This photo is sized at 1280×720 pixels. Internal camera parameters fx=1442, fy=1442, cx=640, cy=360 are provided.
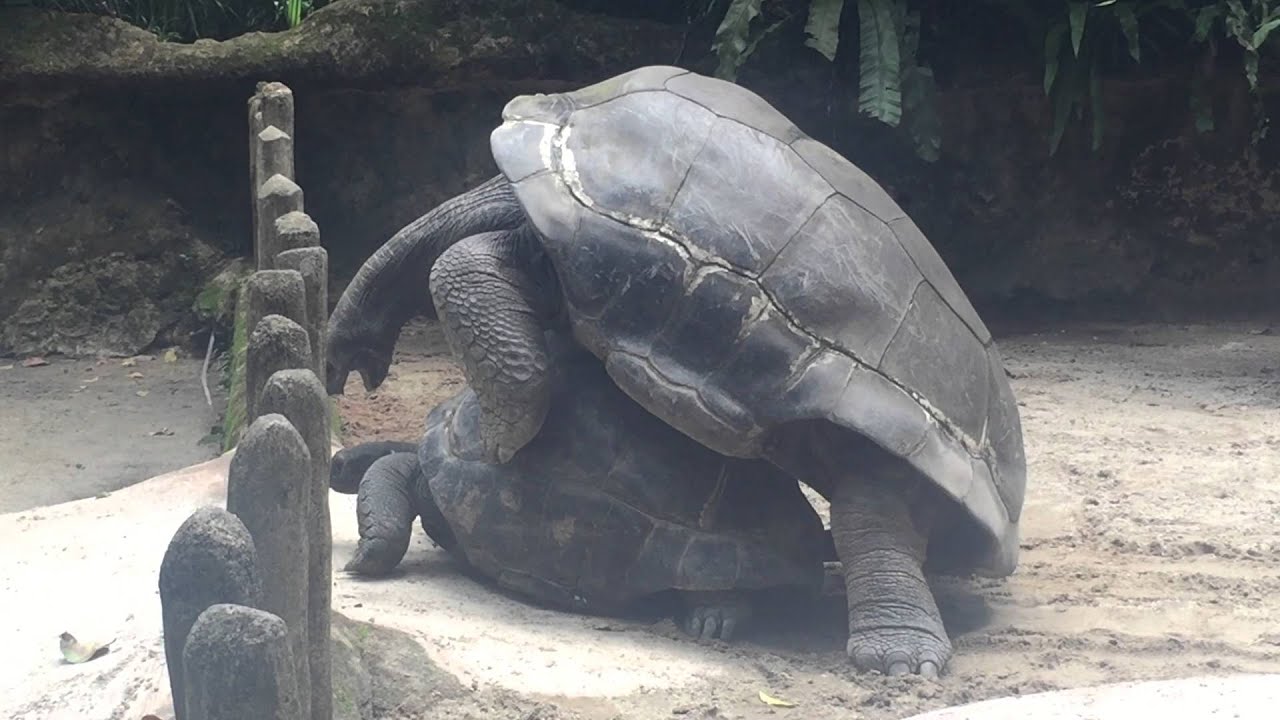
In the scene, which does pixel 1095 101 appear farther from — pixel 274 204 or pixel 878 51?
pixel 274 204

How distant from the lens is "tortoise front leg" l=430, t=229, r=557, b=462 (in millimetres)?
4387

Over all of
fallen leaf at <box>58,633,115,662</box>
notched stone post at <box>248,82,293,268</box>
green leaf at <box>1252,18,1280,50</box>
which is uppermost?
green leaf at <box>1252,18,1280,50</box>

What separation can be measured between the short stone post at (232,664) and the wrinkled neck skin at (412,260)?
2766 mm

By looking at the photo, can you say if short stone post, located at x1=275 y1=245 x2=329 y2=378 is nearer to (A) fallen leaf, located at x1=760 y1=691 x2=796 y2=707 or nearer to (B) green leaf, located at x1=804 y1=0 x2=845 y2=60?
(A) fallen leaf, located at x1=760 y1=691 x2=796 y2=707

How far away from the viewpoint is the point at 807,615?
Answer: 185 inches

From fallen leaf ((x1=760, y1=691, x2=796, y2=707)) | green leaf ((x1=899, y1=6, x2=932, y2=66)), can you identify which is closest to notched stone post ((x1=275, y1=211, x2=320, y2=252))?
fallen leaf ((x1=760, y1=691, x2=796, y2=707))

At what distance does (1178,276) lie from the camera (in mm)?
9039

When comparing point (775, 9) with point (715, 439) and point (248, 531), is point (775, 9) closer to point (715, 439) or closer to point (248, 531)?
point (715, 439)

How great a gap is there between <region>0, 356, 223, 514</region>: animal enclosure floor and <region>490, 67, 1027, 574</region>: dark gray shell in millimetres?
3320

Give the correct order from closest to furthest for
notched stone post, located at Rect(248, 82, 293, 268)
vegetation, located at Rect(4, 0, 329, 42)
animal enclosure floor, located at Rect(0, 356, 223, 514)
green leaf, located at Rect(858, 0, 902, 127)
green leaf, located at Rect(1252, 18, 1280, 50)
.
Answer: notched stone post, located at Rect(248, 82, 293, 268)
animal enclosure floor, located at Rect(0, 356, 223, 514)
green leaf, located at Rect(1252, 18, 1280, 50)
green leaf, located at Rect(858, 0, 902, 127)
vegetation, located at Rect(4, 0, 329, 42)

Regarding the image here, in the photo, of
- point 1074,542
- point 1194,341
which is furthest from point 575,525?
point 1194,341

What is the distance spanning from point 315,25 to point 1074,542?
541 cm

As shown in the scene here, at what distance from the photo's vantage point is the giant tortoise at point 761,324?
4.18 m

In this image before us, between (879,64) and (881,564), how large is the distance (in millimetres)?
4569
